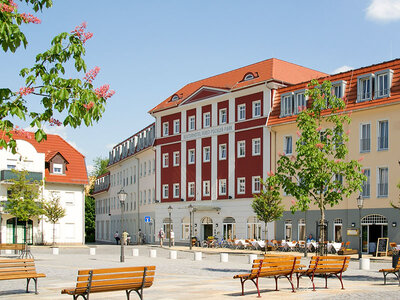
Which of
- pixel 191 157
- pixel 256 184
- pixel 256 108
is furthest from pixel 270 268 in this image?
pixel 191 157

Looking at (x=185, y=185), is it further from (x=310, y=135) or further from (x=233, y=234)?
(x=310, y=135)

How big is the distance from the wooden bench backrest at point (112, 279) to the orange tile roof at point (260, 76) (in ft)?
127

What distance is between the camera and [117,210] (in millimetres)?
80812

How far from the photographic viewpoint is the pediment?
55625 mm

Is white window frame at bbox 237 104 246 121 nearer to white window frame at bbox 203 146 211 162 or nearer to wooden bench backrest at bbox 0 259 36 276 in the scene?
white window frame at bbox 203 146 211 162

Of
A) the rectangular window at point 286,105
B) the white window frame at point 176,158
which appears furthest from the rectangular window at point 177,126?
the rectangular window at point 286,105

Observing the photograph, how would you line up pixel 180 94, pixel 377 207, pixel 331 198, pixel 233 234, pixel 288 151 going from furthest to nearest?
pixel 180 94 < pixel 233 234 < pixel 288 151 < pixel 377 207 < pixel 331 198

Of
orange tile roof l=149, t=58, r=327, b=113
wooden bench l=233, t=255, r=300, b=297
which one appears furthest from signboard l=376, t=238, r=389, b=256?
wooden bench l=233, t=255, r=300, b=297

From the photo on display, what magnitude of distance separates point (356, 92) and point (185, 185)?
68.3ft

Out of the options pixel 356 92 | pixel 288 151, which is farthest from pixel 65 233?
pixel 356 92

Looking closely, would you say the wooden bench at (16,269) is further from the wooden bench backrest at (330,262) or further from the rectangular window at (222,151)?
the rectangular window at (222,151)

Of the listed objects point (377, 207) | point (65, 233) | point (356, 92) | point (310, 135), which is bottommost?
point (65, 233)

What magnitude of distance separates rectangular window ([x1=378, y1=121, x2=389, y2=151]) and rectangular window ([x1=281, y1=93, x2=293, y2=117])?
806 cm

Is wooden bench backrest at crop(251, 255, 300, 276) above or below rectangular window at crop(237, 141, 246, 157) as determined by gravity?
below
